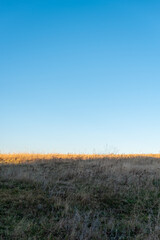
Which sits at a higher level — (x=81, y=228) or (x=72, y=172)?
(x=72, y=172)

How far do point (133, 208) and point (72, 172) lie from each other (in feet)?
12.7

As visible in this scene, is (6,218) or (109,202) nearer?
(6,218)

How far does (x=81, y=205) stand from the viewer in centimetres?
669

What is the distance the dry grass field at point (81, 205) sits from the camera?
4.96 meters

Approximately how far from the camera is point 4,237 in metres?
4.51

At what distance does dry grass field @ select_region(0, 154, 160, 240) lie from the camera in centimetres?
496

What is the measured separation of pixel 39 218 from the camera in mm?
5613

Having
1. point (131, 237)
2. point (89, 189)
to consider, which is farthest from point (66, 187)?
point (131, 237)

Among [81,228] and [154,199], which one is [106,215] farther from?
[154,199]

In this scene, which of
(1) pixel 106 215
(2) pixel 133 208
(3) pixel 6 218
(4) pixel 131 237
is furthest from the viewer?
(2) pixel 133 208

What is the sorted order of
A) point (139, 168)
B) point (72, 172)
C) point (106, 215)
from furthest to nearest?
1. point (139, 168)
2. point (72, 172)
3. point (106, 215)

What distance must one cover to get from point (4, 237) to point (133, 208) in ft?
13.3

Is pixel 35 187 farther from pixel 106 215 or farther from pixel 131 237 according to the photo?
pixel 131 237

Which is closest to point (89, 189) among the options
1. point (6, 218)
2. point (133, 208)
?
point (133, 208)
